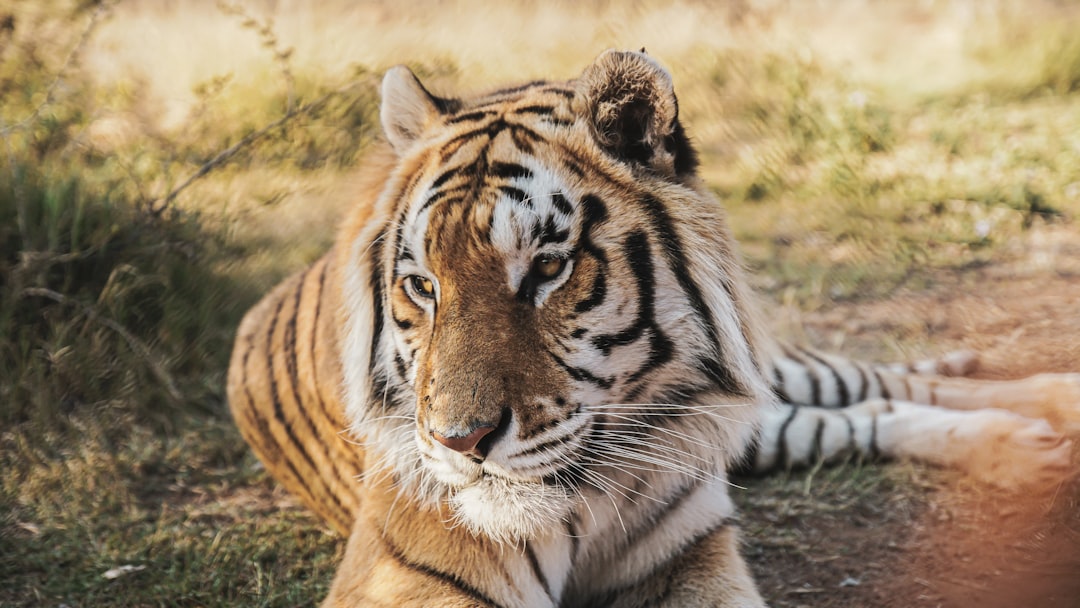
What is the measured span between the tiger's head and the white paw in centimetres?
103

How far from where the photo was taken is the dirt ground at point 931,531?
8.05 feet

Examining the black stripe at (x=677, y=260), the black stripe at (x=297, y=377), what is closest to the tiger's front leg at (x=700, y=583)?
the black stripe at (x=677, y=260)

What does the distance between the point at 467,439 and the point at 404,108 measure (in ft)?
3.21

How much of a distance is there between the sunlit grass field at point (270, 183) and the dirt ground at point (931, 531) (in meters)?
0.19

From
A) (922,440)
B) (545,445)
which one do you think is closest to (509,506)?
(545,445)

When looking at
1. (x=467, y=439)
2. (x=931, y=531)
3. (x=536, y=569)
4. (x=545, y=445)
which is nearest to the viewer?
(x=467, y=439)

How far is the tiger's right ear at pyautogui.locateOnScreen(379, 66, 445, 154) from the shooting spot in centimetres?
245

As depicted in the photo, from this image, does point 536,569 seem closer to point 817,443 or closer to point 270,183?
point 817,443

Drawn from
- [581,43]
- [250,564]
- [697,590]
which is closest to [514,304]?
[697,590]

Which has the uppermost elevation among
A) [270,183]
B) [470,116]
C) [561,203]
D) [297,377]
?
[470,116]

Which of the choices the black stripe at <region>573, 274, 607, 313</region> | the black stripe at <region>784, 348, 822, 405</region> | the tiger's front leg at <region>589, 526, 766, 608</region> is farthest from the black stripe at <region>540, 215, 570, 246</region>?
the black stripe at <region>784, 348, 822, 405</region>

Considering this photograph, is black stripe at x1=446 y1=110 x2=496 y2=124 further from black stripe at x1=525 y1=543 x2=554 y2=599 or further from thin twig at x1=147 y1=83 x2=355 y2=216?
thin twig at x1=147 y1=83 x2=355 y2=216

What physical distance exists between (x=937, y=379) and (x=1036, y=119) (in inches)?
138

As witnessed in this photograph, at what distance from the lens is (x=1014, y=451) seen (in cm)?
297
